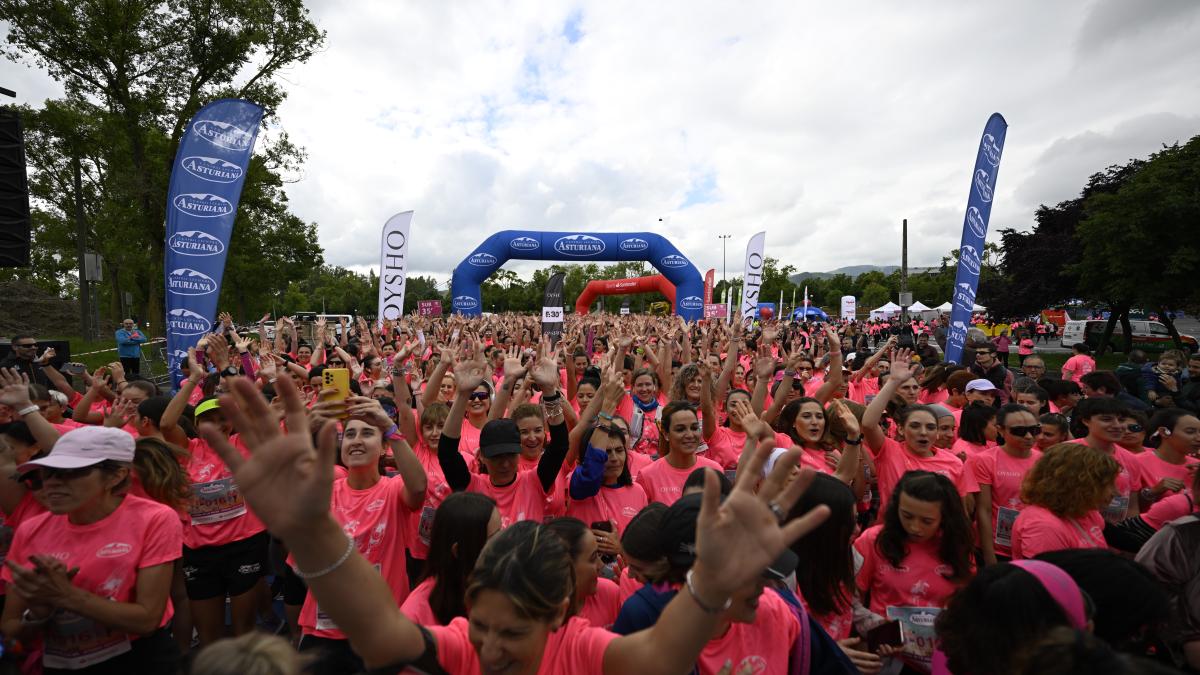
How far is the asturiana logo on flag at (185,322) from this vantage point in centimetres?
681

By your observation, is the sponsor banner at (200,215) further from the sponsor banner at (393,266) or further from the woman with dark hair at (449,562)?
the woman with dark hair at (449,562)

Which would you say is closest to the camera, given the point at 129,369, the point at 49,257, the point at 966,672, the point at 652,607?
the point at 966,672

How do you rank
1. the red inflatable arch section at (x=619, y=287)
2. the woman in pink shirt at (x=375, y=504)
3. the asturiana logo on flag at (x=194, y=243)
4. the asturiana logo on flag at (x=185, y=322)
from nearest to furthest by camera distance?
the woman in pink shirt at (x=375, y=504)
the asturiana logo on flag at (x=185, y=322)
the asturiana logo on flag at (x=194, y=243)
the red inflatable arch section at (x=619, y=287)

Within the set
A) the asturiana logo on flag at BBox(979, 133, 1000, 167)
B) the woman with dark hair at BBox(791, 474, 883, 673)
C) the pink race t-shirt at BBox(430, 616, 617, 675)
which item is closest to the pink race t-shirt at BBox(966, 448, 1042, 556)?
the woman with dark hair at BBox(791, 474, 883, 673)

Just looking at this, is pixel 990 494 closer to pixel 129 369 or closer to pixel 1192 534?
pixel 1192 534

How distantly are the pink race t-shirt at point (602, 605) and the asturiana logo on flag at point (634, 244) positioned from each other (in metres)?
23.4

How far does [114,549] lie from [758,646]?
2550mm

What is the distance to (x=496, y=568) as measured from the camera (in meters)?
1.51

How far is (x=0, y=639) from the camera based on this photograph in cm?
220

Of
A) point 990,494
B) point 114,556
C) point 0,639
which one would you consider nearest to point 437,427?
point 114,556

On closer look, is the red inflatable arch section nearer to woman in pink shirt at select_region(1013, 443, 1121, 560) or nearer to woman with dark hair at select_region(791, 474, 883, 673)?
woman in pink shirt at select_region(1013, 443, 1121, 560)

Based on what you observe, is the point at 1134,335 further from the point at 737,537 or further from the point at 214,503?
the point at 214,503

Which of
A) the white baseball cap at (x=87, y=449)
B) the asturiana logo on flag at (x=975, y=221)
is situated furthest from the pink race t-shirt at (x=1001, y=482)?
the asturiana logo on flag at (x=975, y=221)

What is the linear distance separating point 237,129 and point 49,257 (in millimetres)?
40607
